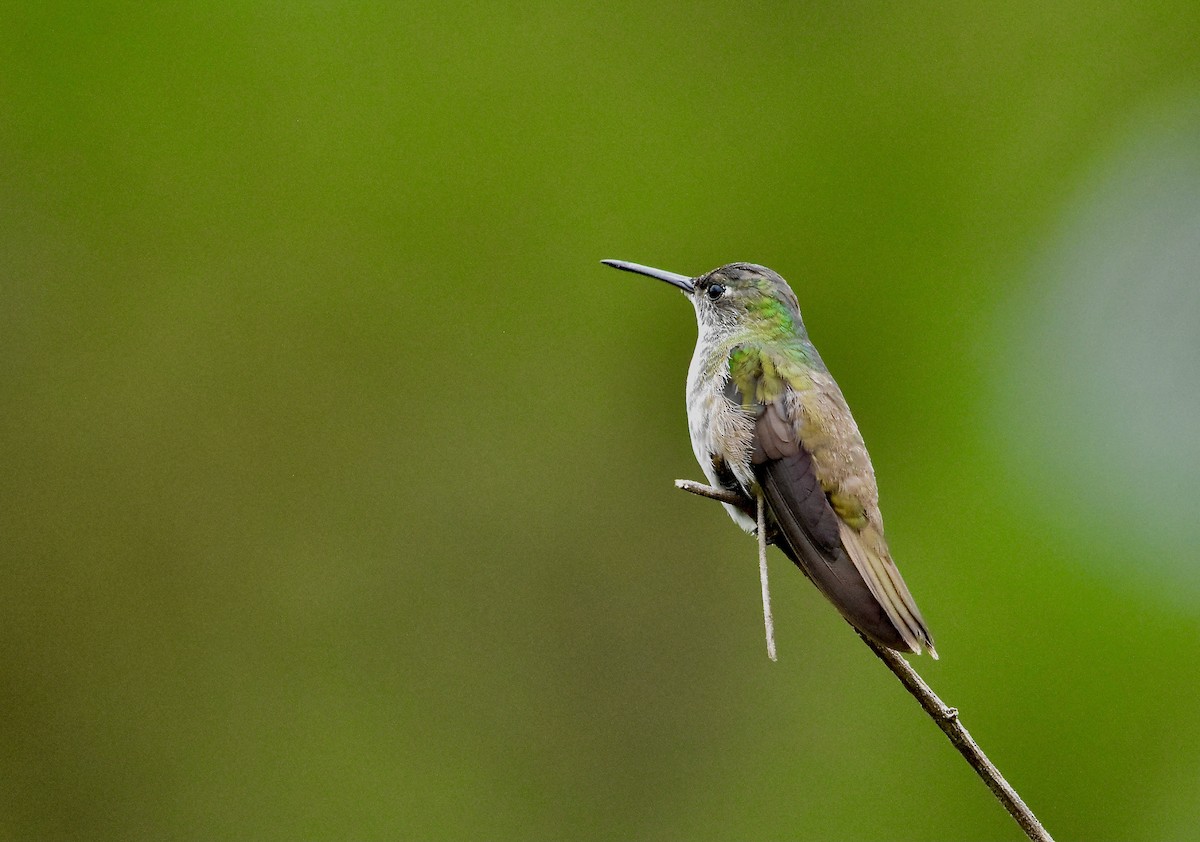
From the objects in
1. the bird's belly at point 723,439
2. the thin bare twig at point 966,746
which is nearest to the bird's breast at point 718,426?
the bird's belly at point 723,439

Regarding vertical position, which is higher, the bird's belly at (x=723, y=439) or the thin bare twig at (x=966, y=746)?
the bird's belly at (x=723, y=439)

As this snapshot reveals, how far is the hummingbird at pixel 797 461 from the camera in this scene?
8.43 ft

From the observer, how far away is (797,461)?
3.03m

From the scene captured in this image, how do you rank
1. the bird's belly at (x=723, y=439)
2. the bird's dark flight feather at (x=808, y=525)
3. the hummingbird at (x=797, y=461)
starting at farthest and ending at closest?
the bird's belly at (x=723, y=439) < the hummingbird at (x=797, y=461) < the bird's dark flight feather at (x=808, y=525)

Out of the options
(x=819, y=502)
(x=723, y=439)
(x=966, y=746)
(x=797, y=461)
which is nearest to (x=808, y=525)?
(x=819, y=502)

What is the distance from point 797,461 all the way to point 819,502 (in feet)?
0.57

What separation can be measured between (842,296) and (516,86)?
117 inches

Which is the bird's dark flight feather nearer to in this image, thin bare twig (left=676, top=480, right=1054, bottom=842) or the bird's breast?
the bird's breast

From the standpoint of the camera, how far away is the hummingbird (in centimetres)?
257

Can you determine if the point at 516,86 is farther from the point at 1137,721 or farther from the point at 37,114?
the point at 1137,721

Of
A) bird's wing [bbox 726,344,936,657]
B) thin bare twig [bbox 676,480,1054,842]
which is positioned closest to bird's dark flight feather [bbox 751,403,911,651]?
bird's wing [bbox 726,344,936,657]

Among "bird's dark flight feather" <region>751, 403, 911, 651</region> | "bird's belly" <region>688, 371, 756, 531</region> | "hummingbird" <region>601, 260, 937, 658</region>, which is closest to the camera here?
"bird's dark flight feather" <region>751, 403, 911, 651</region>

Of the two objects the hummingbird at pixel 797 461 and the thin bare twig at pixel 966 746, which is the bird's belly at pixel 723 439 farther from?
the thin bare twig at pixel 966 746

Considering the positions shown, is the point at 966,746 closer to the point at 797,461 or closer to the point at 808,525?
the point at 808,525
